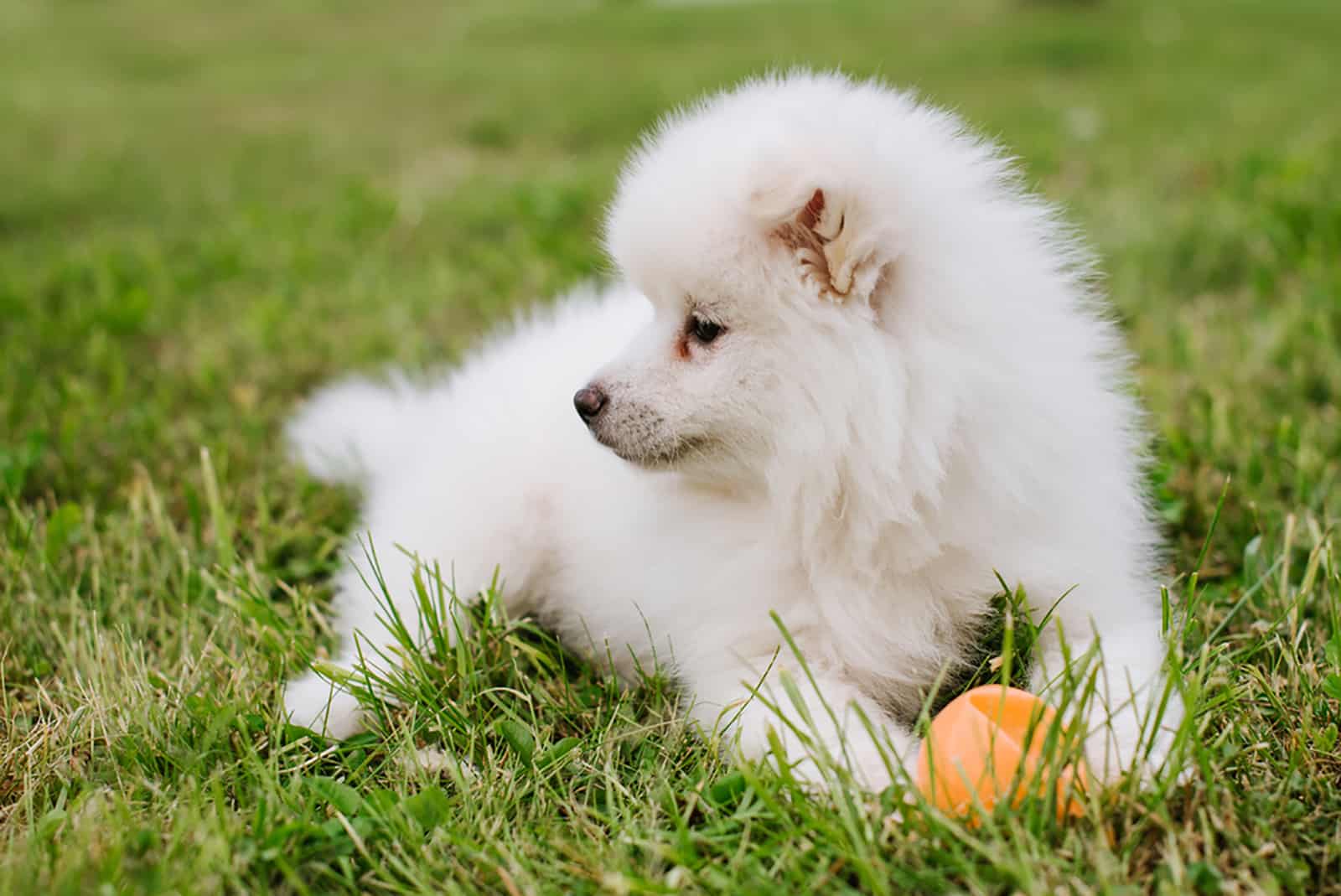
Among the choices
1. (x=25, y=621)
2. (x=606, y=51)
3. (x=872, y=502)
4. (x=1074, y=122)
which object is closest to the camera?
(x=872, y=502)

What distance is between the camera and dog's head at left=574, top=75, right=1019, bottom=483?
1790 mm

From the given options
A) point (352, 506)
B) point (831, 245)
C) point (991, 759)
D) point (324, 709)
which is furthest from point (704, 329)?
point (352, 506)

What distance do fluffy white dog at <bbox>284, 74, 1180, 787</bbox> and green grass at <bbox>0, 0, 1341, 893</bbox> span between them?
0.15 meters

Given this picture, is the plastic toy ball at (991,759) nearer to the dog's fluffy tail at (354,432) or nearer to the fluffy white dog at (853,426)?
the fluffy white dog at (853,426)

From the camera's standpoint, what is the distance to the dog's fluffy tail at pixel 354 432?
3252 millimetres

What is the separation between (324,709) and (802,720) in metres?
0.91

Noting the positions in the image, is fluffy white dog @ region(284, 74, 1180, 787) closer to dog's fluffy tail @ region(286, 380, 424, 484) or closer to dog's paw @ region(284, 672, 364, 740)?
dog's paw @ region(284, 672, 364, 740)

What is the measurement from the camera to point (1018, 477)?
1.86 meters

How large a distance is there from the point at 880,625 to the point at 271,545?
5.40 feet

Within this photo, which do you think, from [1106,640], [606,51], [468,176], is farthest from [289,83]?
[1106,640]

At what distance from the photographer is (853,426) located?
1.83 m

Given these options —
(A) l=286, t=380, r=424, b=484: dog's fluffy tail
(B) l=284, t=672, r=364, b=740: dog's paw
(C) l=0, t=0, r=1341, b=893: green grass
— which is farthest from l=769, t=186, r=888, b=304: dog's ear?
(A) l=286, t=380, r=424, b=484: dog's fluffy tail

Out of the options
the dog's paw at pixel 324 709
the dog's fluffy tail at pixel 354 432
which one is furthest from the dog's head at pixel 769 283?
the dog's fluffy tail at pixel 354 432

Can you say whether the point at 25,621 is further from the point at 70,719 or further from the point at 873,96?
the point at 873,96
